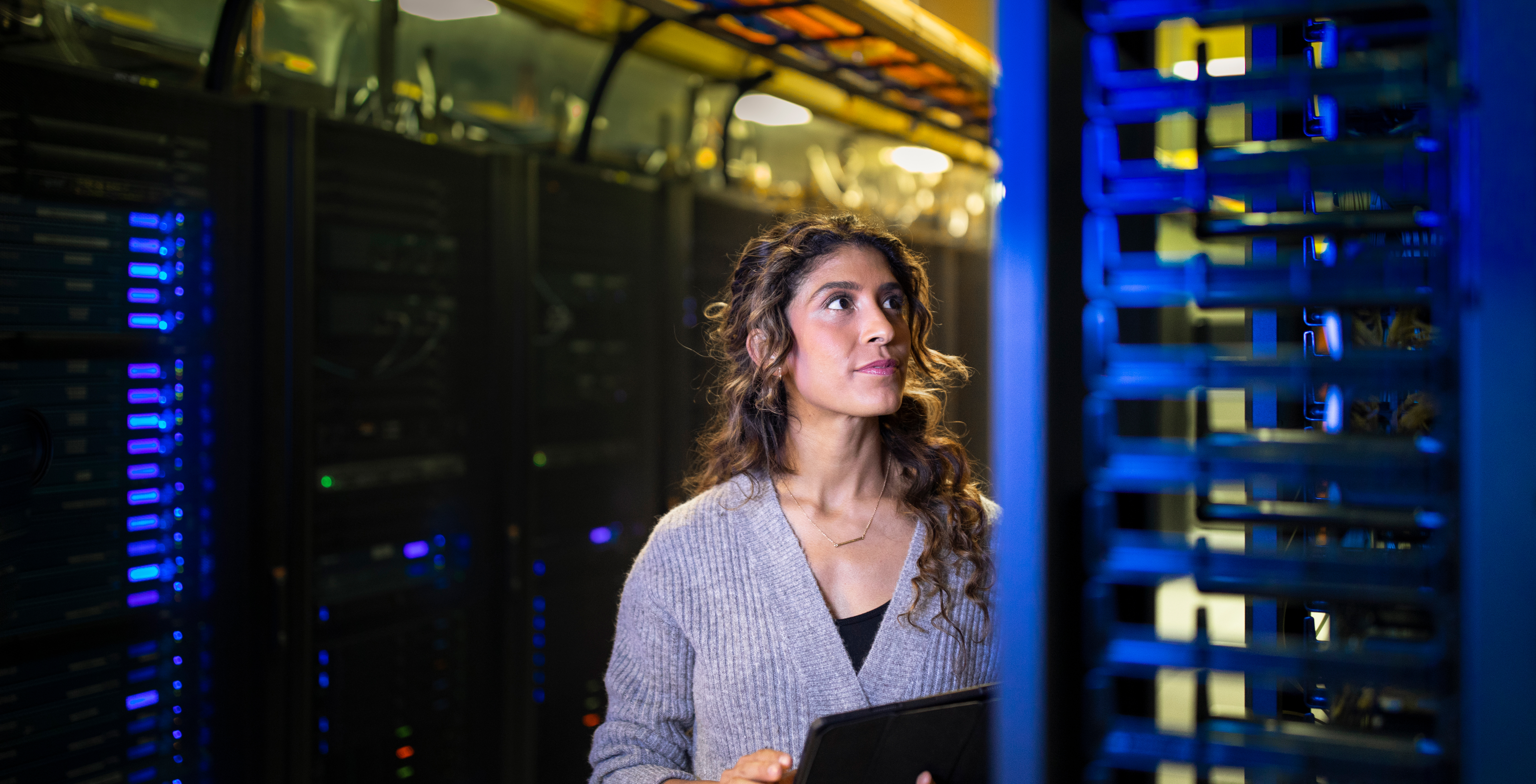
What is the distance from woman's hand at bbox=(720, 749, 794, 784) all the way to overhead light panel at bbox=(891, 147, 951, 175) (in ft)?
17.2

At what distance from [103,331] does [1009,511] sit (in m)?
2.09

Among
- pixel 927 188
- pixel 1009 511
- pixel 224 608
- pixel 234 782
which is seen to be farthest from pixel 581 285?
pixel 927 188

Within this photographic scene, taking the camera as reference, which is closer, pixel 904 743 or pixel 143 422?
pixel 904 743

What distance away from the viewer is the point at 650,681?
5.07 ft

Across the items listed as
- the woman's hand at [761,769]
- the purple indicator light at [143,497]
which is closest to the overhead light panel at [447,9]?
the purple indicator light at [143,497]

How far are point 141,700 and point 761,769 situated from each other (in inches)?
59.3

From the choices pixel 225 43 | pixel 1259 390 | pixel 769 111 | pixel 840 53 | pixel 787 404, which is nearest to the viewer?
pixel 1259 390

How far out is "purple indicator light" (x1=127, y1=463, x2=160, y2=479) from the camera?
2076mm

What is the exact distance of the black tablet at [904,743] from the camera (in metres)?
1.05

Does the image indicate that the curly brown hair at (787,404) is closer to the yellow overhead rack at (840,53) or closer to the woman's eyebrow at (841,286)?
the woman's eyebrow at (841,286)

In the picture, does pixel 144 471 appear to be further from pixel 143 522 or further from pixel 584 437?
pixel 584 437

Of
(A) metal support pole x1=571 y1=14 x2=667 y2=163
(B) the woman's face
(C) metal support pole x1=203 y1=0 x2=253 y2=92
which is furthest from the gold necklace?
(A) metal support pole x1=571 y1=14 x2=667 y2=163

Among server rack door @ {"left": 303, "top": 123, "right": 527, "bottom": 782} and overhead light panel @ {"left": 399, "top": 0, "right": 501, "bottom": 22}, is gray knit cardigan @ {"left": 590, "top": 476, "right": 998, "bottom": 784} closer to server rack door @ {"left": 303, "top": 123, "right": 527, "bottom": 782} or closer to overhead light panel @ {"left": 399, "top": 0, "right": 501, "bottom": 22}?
server rack door @ {"left": 303, "top": 123, "right": 527, "bottom": 782}

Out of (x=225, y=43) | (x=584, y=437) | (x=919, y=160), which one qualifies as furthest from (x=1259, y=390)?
(x=919, y=160)
